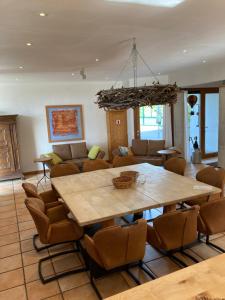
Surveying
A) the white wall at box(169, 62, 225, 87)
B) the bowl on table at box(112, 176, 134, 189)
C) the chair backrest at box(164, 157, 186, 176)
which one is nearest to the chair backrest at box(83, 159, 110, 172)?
the chair backrest at box(164, 157, 186, 176)

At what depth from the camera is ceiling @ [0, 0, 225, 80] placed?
7.63ft

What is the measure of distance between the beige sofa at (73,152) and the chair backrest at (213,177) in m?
3.91

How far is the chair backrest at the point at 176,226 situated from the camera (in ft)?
7.68

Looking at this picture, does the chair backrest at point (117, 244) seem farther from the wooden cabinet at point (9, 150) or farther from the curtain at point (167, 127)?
the curtain at point (167, 127)

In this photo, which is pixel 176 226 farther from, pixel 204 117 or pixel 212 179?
pixel 204 117

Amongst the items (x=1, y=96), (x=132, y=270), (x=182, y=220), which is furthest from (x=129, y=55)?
(x=1, y=96)

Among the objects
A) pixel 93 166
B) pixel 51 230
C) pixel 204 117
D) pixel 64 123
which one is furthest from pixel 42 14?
pixel 204 117

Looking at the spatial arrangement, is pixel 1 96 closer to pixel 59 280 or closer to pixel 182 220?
pixel 59 280

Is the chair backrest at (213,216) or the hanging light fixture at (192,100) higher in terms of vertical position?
the hanging light fixture at (192,100)

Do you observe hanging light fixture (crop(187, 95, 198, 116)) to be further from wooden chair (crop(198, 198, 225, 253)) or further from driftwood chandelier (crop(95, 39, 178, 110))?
wooden chair (crop(198, 198, 225, 253))

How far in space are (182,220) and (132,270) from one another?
0.92 m

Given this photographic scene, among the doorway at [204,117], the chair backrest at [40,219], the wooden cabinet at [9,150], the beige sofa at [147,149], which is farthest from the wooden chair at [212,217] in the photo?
the doorway at [204,117]

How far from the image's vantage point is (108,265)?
2180mm

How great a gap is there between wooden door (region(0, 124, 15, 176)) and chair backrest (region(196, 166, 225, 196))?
16.7 feet
